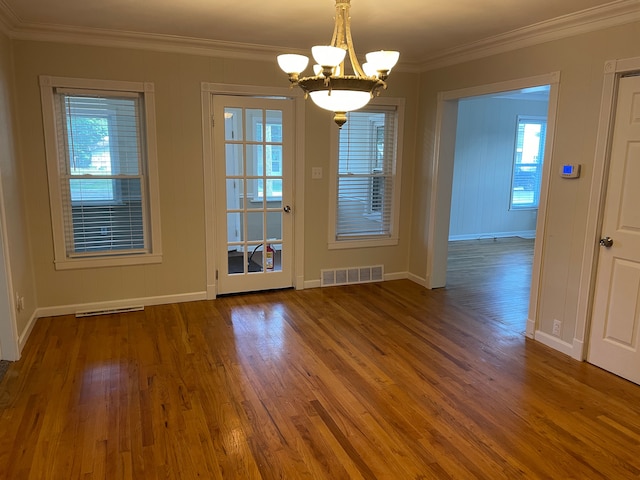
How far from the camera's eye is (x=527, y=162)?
856cm

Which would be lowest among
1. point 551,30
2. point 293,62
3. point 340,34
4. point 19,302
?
point 19,302

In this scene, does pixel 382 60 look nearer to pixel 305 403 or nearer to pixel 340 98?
pixel 340 98

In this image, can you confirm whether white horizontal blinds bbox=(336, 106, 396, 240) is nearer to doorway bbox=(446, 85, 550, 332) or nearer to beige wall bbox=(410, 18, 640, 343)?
beige wall bbox=(410, 18, 640, 343)

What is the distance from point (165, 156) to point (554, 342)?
12.2ft

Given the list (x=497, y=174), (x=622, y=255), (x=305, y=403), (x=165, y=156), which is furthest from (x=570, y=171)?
(x=497, y=174)

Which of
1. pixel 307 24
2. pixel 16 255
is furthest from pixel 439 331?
pixel 16 255

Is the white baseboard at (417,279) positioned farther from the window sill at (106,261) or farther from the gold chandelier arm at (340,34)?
the gold chandelier arm at (340,34)

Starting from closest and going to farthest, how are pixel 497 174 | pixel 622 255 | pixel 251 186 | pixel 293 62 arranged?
pixel 293 62 → pixel 622 255 → pixel 251 186 → pixel 497 174

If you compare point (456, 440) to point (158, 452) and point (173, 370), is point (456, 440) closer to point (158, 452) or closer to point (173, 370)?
point (158, 452)

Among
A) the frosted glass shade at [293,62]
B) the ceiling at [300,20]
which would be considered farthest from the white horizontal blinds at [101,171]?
the frosted glass shade at [293,62]

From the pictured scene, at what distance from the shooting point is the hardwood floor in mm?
2273

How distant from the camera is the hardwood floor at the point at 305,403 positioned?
2273 mm

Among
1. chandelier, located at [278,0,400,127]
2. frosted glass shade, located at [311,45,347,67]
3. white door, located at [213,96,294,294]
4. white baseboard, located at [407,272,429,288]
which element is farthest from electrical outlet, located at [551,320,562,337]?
frosted glass shade, located at [311,45,347,67]

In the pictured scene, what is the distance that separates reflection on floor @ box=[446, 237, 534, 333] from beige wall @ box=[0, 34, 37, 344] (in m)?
3.97
